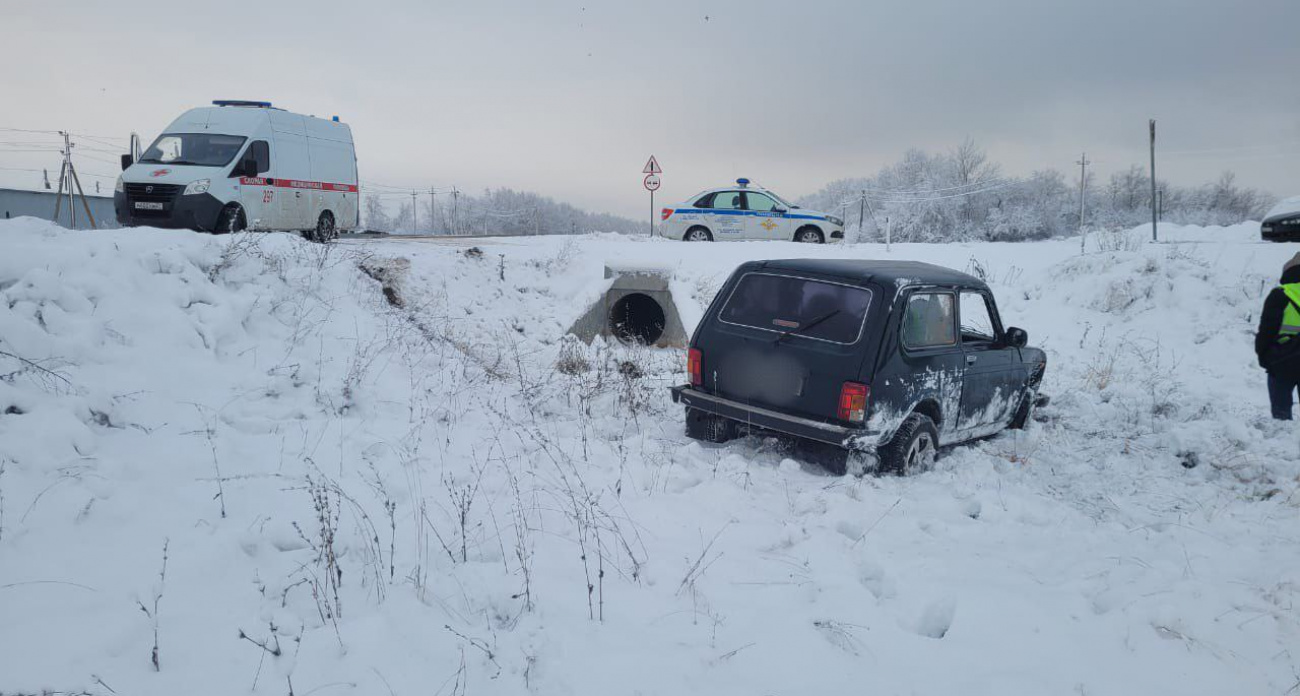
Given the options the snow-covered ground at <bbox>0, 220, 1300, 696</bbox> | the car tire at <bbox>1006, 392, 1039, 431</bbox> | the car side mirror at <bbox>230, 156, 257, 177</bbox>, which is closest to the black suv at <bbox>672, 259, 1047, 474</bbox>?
the snow-covered ground at <bbox>0, 220, 1300, 696</bbox>

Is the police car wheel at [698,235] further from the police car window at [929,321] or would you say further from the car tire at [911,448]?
the car tire at [911,448]

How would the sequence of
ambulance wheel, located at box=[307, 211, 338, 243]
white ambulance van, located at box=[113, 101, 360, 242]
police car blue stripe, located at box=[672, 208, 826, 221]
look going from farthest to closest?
police car blue stripe, located at box=[672, 208, 826, 221] → ambulance wheel, located at box=[307, 211, 338, 243] → white ambulance van, located at box=[113, 101, 360, 242]

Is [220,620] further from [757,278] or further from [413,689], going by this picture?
[757,278]

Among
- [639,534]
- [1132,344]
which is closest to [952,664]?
[639,534]

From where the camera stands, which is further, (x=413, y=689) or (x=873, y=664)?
(x=873, y=664)

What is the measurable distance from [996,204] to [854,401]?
186ft

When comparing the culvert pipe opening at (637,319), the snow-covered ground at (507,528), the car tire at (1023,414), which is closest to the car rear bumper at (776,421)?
the snow-covered ground at (507,528)

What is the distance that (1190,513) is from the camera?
4.80 meters

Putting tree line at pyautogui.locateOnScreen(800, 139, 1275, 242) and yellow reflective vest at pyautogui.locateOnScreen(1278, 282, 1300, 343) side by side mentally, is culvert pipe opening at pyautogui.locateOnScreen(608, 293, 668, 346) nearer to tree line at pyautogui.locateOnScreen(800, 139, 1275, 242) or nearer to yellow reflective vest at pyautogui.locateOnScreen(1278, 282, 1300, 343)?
yellow reflective vest at pyautogui.locateOnScreen(1278, 282, 1300, 343)

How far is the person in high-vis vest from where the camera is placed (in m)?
5.51

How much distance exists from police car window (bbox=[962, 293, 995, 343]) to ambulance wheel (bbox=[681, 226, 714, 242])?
11246 mm

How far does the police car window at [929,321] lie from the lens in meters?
5.36

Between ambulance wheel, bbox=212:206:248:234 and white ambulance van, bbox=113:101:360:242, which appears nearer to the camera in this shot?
white ambulance van, bbox=113:101:360:242

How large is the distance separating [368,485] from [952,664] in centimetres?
345
